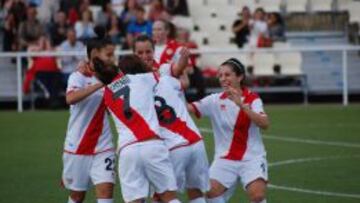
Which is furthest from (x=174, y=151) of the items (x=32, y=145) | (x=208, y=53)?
(x=208, y=53)

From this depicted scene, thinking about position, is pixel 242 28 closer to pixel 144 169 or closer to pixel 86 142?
pixel 86 142

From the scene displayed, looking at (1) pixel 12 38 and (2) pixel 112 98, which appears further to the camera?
(1) pixel 12 38

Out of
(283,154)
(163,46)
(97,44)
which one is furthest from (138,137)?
(283,154)

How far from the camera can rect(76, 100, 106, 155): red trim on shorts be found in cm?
1080

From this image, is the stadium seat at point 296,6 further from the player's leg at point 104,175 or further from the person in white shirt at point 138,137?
the person in white shirt at point 138,137

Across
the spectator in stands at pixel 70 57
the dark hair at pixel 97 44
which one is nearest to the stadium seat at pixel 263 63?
the spectator in stands at pixel 70 57

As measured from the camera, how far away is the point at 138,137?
9.58 m

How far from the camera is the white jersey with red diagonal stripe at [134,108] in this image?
9.61m

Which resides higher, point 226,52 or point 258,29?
point 258,29

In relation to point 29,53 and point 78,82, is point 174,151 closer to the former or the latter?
point 78,82

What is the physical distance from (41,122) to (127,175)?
1207 cm

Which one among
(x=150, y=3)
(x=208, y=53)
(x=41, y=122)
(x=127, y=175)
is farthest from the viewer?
(x=150, y=3)

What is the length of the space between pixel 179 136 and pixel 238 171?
85 cm

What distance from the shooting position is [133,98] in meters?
9.62
